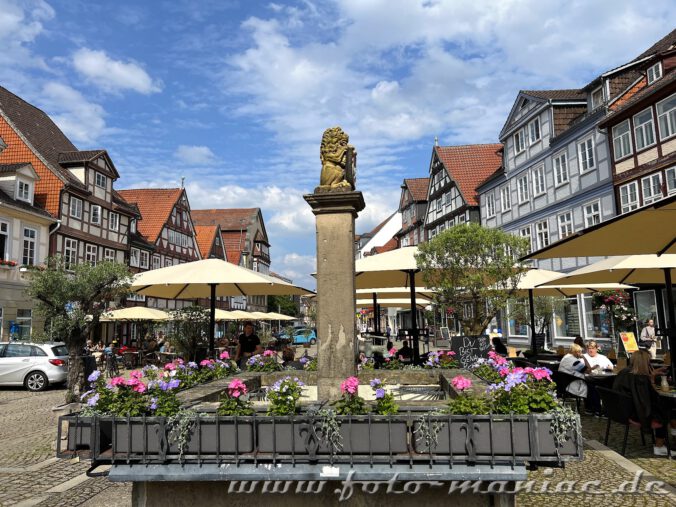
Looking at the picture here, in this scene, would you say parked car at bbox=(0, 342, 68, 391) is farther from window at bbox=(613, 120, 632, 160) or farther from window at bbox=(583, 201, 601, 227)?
window at bbox=(613, 120, 632, 160)

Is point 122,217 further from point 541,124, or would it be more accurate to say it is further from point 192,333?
point 541,124

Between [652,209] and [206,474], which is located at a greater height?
[652,209]

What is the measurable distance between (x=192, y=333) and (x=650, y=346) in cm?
1547

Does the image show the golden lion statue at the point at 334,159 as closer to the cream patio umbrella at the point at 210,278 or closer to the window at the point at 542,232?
the cream patio umbrella at the point at 210,278

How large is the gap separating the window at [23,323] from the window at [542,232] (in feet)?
80.8

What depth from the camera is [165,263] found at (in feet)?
142

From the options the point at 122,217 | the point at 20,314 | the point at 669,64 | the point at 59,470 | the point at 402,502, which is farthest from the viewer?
the point at 122,217

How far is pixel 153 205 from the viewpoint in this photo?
148 ft

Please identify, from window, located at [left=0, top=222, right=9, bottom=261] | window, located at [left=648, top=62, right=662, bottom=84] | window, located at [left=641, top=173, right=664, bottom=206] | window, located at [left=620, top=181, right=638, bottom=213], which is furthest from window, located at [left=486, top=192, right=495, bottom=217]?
window, located at [left=0, top=222, right=9, bottom=261]

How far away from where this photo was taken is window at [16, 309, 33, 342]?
2422 centimetres

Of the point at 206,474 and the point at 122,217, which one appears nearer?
the point at 206,474

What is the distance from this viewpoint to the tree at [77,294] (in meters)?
13.7

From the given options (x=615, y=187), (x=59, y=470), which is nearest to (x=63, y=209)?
(x=59, y=470)

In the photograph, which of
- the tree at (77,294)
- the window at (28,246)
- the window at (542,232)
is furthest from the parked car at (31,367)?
the window at (542,232)
